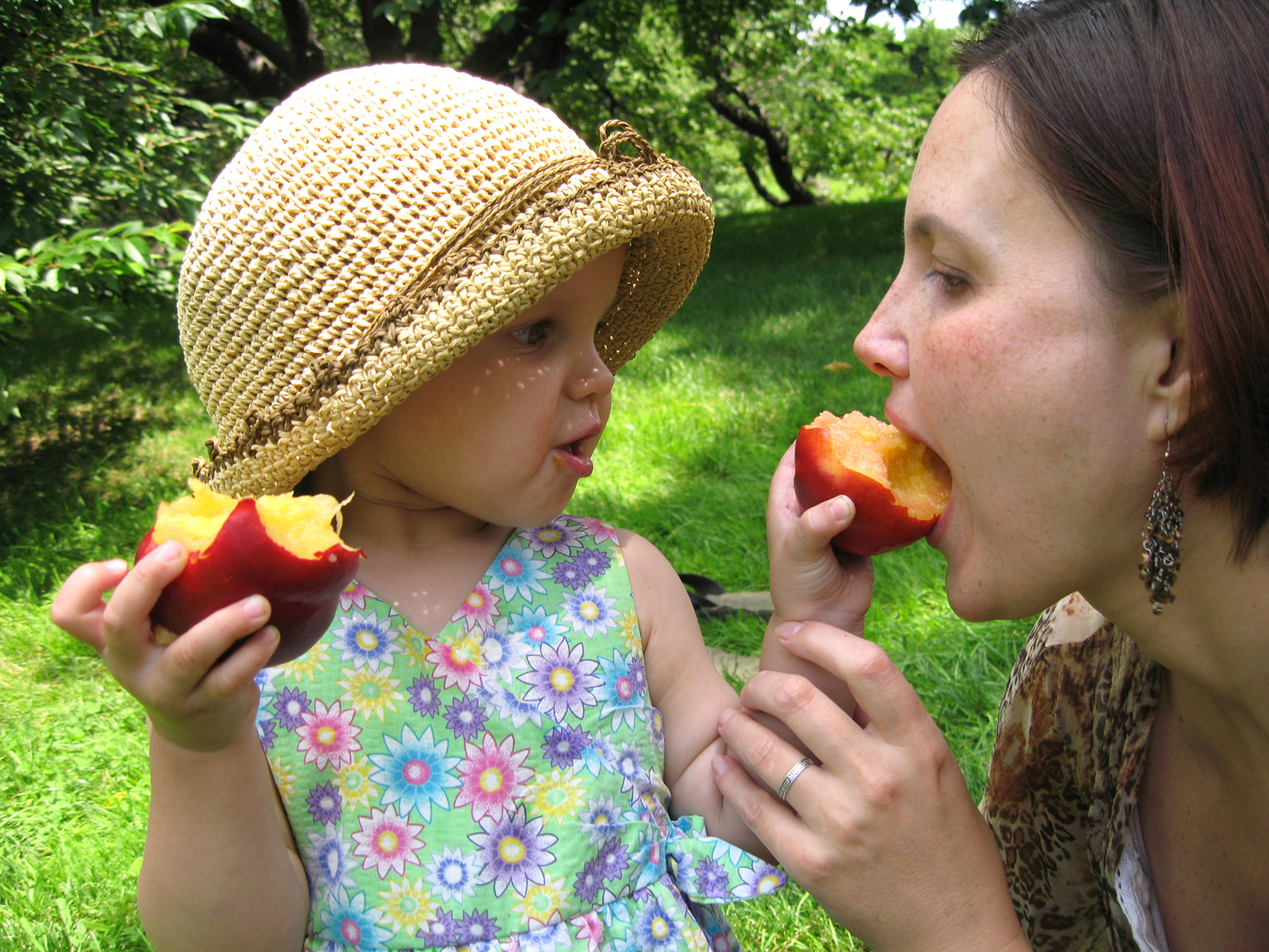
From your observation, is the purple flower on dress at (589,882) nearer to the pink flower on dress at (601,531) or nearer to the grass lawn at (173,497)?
the pink flower on dress at (601,531)

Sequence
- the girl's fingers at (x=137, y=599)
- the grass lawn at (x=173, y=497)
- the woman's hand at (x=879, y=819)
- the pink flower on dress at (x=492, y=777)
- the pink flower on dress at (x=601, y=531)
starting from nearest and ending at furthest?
the girl's fingers at (x=137, y=599)
the woman's hand at (x=879, y=819)
the pink flower on dress at (x=492, y=777)
the pink flower on dress at (x=601, y=531)
the grass lawn at (x=173, y=497)

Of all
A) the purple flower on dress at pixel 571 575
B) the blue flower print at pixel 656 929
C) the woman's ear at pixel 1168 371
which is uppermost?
the woman's ear at pixel 1168 371

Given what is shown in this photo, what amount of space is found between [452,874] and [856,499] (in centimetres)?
83

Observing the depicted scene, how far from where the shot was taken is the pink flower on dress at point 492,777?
145cm

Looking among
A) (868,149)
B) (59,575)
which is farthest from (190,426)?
(868,149)

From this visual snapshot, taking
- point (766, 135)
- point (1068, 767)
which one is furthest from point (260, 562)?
point (766, 135)

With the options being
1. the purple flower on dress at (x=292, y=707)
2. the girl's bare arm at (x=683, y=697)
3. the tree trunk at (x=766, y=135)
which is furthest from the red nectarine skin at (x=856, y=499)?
the tree trunk at (x=766, y=135)

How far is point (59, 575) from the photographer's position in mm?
3570

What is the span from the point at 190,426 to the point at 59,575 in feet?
6.48

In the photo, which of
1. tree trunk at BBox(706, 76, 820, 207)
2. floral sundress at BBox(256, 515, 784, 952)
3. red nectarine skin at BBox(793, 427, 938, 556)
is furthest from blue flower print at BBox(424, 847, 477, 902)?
tree trunk at BBox(706, 76, 820, 207)

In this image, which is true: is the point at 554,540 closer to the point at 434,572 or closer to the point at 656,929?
the point at 434,572

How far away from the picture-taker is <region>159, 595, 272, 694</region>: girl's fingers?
1020 mm

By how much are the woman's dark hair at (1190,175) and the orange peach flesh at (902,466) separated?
15.9 inches

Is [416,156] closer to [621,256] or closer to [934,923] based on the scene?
[621,256]
